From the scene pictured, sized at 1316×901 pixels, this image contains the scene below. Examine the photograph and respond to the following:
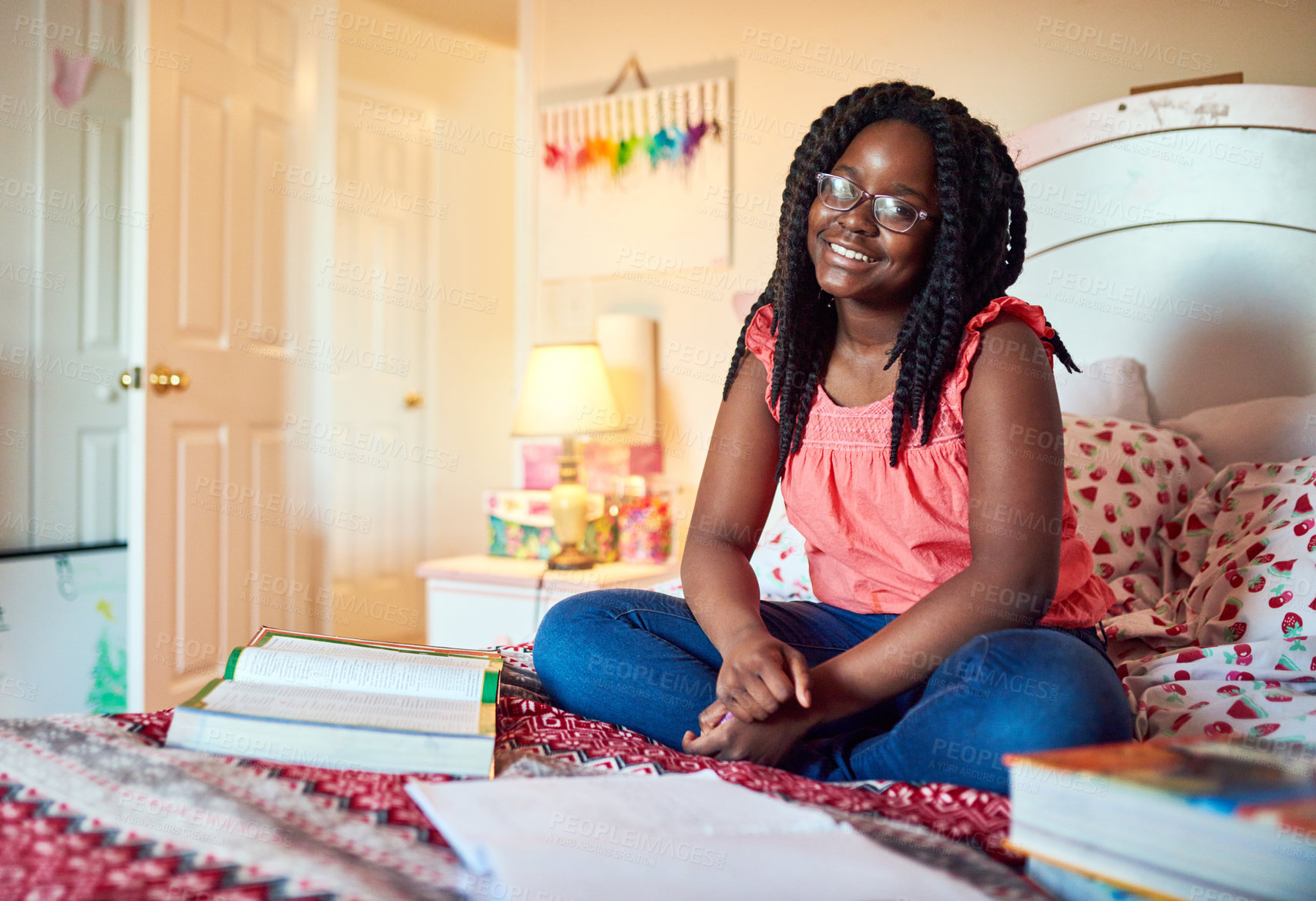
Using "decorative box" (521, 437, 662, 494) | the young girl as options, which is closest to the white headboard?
the young girl

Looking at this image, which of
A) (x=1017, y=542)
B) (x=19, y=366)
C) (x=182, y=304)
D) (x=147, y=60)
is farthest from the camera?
(x=19, y=366)

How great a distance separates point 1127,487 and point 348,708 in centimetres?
129

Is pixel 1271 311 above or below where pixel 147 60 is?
below

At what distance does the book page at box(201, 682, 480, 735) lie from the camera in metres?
0.91

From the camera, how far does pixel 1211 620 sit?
55.9 inches

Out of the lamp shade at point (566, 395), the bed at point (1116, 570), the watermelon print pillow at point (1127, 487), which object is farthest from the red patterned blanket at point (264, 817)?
the lamp shade at point (566, 395)

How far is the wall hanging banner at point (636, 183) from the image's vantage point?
2.49 meters

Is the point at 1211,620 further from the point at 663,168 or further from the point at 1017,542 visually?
the point at 663,168

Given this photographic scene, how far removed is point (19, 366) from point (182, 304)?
0.61 m

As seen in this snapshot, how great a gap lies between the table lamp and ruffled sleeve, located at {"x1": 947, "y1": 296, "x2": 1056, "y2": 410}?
1.25m

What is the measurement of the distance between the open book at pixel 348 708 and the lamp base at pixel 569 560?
1.19 m

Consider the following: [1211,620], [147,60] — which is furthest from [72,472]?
[1211,620]

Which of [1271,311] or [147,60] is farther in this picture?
[147,60]

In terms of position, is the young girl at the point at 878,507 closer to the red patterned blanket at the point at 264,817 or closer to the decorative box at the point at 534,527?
the red patterned blanket at the point at 264,817
